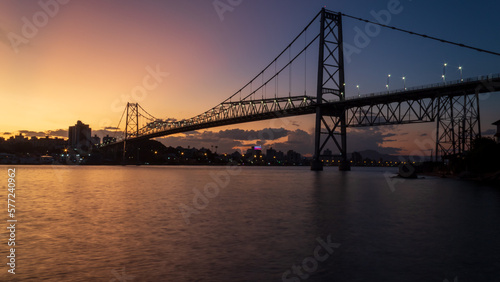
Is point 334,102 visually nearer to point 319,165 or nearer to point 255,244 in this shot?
point 319,165

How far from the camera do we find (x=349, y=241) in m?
11.3

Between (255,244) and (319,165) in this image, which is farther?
(319,165)

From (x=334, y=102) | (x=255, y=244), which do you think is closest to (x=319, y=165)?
(x=334, y=102)

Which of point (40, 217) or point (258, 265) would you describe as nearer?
point (258, 265)

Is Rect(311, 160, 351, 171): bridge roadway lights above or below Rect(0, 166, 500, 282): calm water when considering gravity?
above

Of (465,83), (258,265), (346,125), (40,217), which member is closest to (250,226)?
(258,265)

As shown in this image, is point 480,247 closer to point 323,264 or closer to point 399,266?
point 399,266

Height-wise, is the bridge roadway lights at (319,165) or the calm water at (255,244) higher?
the bridge roadway lights at (319,165)

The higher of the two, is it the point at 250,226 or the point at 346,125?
the point at 346,125

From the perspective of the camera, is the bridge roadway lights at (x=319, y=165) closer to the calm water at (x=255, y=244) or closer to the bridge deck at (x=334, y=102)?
the bridge deck at (x=334, y=102)

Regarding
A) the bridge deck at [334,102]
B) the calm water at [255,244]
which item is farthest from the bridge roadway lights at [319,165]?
the calm water at [255,244]

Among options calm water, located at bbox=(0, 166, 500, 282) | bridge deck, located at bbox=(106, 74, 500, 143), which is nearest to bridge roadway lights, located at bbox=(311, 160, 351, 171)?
bridge deck, located at bbox=(106, 74, 500, 143)

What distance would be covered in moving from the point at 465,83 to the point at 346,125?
70.8 ft

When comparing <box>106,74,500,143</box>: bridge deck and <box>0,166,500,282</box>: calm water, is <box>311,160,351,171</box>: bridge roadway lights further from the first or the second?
<box>0,166,500,282</box>: calm water
